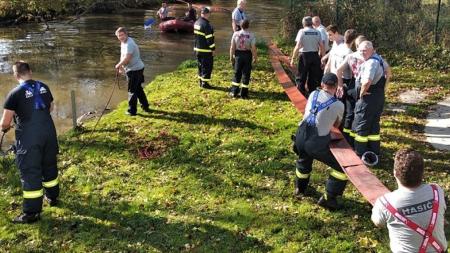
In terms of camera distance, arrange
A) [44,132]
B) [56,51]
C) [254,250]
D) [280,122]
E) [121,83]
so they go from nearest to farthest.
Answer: [254,250], [44,132], [280,122], [121,83], [56,51]

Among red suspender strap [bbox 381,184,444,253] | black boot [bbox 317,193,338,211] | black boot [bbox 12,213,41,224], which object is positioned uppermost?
red suspender strap [bbox 381,184,444,253]

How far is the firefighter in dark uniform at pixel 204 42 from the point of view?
39.8 feet

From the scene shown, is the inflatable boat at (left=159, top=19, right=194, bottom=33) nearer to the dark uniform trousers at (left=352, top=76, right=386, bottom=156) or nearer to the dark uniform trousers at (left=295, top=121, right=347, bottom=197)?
the dark uniform trousers at (left=352, top=76, right=386, bottom=156)

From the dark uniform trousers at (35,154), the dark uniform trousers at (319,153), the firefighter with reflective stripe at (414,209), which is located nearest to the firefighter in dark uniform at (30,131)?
the dark uniform trousers at (35,154)

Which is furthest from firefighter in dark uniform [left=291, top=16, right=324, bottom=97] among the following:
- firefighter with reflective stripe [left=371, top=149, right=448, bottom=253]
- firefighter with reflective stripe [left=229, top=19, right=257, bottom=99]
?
firefighter with reflective stripe [left=371, top=149, right=448, bottom=253]

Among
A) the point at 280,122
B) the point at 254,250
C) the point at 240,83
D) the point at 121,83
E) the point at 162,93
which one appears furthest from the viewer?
the point at 121,83

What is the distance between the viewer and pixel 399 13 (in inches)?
705

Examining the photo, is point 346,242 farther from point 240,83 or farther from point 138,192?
point 240,83

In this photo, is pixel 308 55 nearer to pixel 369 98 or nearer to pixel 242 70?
pixel 242 70

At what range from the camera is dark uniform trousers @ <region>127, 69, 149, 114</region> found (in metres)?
10.7

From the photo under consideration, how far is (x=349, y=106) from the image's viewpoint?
343 inches

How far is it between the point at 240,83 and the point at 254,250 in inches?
260

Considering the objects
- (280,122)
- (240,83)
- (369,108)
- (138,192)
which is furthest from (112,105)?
(369,108)

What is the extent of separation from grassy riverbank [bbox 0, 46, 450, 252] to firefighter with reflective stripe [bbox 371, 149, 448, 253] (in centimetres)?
196
